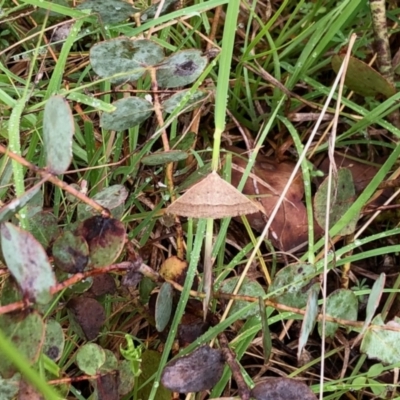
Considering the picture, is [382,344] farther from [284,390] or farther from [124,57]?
[124,57]

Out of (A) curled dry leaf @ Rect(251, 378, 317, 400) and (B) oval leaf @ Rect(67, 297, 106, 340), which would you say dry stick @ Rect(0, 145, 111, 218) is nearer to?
(B) oval leaf @ Rect(67, 297, 106, 340)

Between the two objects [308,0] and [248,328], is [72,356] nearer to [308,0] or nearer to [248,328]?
[248,328]

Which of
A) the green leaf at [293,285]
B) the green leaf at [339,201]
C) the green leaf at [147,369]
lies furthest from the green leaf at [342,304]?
the green leaf at [147,369]

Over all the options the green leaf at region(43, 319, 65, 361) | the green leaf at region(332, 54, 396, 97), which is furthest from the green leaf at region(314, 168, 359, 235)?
Result: the green leaf at region(43, 319, 65, 361)

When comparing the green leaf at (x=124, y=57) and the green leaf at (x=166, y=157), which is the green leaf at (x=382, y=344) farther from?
the green leaf at (x=124, y=57)

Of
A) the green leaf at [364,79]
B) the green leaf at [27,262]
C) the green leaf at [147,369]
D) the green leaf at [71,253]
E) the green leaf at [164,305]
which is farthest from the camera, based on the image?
the green leaf at [364,79]

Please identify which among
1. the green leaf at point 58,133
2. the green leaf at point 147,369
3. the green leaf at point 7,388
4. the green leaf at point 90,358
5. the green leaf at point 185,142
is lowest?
the green leaf at point 147,369

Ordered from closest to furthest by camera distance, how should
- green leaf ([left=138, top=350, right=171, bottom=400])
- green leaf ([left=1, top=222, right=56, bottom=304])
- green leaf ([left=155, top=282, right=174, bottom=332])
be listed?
1. green leaf ([left=1, top=222, right=56, bottom=304])
2. green leaf ([left=155, top=282, right=174, bottom=332])
3. green leaf ([left=138, top=350, right=171, bottom=400])

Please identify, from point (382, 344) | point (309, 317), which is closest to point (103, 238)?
point (309, 317)
